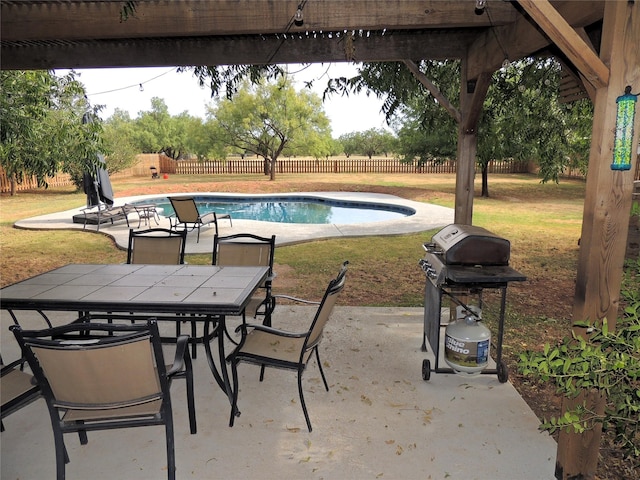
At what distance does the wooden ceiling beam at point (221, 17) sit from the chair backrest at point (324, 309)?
6.14 ft

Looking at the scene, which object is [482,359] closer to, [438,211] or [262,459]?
[262,459]

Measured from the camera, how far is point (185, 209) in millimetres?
8039

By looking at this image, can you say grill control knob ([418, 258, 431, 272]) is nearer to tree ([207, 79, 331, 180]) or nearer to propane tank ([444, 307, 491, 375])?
propane tank ([444, 307, 491, 375])

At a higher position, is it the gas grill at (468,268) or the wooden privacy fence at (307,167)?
the wooden privacy fence at (307,167)

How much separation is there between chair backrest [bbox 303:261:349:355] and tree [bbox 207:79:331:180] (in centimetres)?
1995

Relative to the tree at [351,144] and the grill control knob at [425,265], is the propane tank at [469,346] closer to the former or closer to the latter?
the grill control knob at [425,265]

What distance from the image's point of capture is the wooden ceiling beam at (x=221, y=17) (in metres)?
3.08

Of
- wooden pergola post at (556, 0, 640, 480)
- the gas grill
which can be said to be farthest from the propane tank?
wooden pergola post at (556, 0, 640, 480)

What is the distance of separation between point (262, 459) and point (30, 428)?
4.82 feet

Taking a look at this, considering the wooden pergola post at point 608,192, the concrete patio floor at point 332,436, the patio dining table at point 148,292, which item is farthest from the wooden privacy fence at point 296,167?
the wooden pergola post at point 608,192

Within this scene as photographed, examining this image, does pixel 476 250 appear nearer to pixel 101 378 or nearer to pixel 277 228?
pixel 101 378

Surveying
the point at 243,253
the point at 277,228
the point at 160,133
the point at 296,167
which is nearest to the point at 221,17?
the point at 243,253

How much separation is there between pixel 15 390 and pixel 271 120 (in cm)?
2072

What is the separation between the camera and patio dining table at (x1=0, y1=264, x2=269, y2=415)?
258cm
